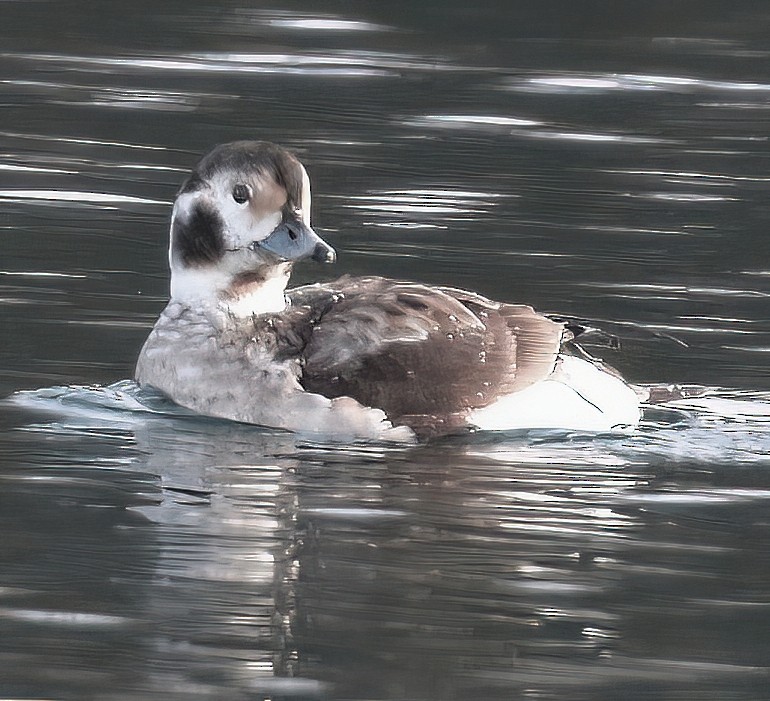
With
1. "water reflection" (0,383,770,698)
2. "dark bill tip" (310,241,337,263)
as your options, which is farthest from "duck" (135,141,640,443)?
"water reflection" (0,383,770,698)

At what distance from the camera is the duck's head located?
24.2 ft

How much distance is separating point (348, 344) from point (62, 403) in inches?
A: 43.9

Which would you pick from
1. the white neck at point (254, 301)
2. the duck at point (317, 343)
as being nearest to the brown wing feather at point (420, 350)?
the duck at point (317, 343)

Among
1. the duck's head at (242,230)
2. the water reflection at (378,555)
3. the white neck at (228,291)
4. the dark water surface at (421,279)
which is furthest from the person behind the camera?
Answer: the white neck at (228,291)

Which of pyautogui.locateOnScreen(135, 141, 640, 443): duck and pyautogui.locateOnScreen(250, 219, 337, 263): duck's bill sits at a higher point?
pyautogui.locateOnScreen(250, 219, 337, 263): duck's bill

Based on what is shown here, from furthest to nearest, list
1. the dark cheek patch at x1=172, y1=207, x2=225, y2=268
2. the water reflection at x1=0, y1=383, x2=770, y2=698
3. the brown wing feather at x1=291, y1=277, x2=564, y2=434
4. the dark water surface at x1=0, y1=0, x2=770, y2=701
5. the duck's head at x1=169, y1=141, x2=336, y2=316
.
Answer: the dark cheek patch at x1=172, y1=207, x2=225, y2=268 → the duck's head at x1=169, y1=141, x2=336, y2=316 → the brown wing feather at x1=291, y1=277, x2=564, y2=434 → the dark water surface at x1=0, y1=0, x2=770, y2=701 → the water reflection at x1=0, y1=383, x2=770, y2=698

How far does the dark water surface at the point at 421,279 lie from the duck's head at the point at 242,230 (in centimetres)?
50

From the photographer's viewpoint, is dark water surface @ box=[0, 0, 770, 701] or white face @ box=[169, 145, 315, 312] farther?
white face @ box=[169, 145, 315, 312]

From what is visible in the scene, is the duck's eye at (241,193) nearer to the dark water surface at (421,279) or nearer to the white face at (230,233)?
the white face at (230,233)

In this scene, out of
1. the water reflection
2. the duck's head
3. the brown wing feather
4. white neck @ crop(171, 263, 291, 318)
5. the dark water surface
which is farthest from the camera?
white neck @ crop(171, 263, 291, 318)

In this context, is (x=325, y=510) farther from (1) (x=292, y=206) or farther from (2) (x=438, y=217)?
(2) (x=438, y=217)

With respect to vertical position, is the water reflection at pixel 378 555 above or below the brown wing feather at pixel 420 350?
below

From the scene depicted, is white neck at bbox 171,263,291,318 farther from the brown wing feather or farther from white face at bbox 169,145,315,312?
the brown wing feather

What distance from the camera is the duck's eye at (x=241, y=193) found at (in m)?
7.39
